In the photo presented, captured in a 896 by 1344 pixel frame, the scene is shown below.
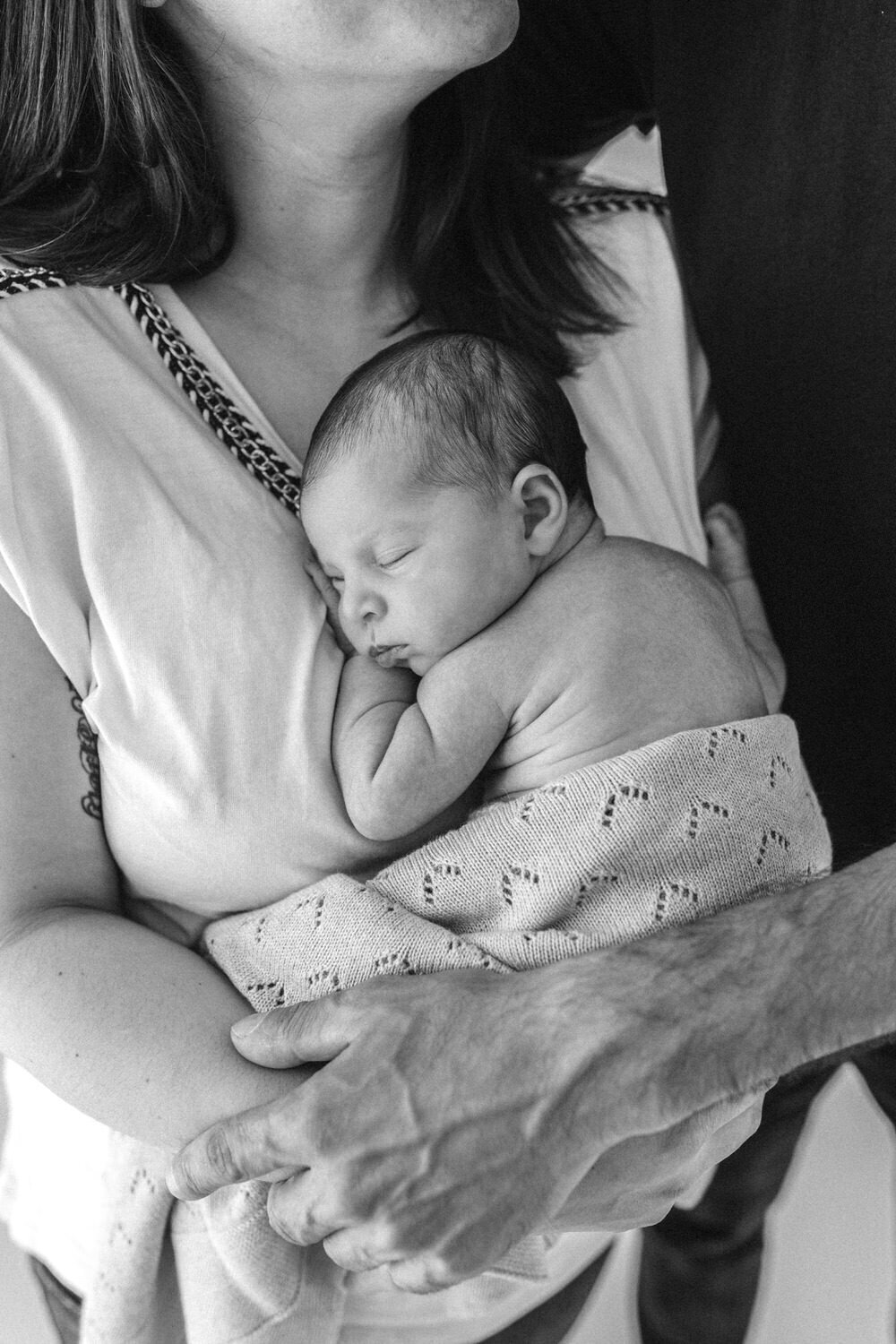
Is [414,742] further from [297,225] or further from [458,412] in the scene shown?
[297,225]

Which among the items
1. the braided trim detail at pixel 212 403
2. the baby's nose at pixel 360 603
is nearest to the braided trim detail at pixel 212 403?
the braided trim detail at pixel 212 403

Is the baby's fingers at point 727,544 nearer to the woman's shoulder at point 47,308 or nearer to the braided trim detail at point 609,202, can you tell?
the braided trim detail at point 609,202

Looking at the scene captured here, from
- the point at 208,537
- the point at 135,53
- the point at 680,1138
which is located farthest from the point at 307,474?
the point at 680,1138

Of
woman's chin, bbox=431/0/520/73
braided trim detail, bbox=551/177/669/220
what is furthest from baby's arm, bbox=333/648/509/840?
braided trim detail, bbox=551/177/669/220

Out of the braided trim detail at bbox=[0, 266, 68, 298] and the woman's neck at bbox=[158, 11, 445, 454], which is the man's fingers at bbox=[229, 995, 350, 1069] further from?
the braided trim detail at bbox=[0, 266, 68, 298]

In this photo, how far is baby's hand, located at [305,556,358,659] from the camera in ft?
3.63

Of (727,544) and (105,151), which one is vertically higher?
(105,151)

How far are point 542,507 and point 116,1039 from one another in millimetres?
556

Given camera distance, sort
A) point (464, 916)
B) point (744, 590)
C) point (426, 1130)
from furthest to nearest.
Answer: point (744, 590)
point (464, 916)
point (426, 1130)

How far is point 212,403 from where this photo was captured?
43.5 inches

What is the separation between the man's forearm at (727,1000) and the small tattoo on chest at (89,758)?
398 mm

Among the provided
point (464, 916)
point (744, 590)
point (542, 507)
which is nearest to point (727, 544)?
point (744, 590)

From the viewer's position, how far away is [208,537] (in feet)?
3.50

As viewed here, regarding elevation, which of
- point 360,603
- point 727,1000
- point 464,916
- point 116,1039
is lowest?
point 727,1000
